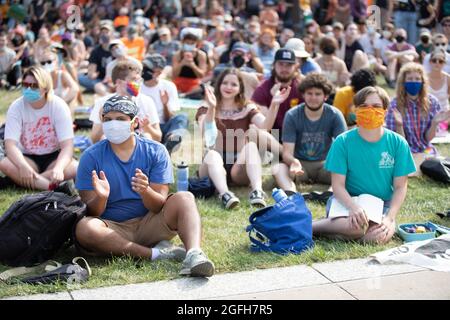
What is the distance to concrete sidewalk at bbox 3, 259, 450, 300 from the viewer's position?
3.95m

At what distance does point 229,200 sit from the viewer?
19.8ft

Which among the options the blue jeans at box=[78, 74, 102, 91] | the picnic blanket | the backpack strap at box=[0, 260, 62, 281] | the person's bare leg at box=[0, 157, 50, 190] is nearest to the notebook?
the picnic blanket

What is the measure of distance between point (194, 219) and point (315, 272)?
2.90ft

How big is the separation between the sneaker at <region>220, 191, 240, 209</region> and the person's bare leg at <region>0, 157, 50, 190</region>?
1.72 metres

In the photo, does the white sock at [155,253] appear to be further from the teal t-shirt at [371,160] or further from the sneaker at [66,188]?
the sneaker at [66,188]

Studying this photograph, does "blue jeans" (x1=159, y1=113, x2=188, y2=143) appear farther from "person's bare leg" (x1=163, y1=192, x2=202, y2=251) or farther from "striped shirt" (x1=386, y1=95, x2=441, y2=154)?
"person's bare leg" (x1=163, y1=192, x2=202, y2=251)

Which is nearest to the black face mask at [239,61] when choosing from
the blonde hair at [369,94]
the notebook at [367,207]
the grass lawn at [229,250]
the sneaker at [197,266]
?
the grass lawn at [229,250]

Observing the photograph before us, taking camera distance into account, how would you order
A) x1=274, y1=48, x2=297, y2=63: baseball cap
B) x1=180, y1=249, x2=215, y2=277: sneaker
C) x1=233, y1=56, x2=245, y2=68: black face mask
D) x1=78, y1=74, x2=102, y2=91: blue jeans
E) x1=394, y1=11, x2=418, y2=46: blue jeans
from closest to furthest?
x1=180, y1=249, x2=215, y2=277: sneaker → x1=274, y1=48, x2=297, y2=63: baseball cap → x1=233, y1=56, x2=245, y2=68: black face mask → x1=78, y1=74, x2=102, y2=91: blue jeans → x1=394, y1=11, x2=418, y2=46: blue jeans

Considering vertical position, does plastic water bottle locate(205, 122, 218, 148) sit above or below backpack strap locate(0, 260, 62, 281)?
above

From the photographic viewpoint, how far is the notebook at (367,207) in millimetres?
4922

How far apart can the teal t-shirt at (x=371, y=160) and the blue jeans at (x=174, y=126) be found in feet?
9.88
